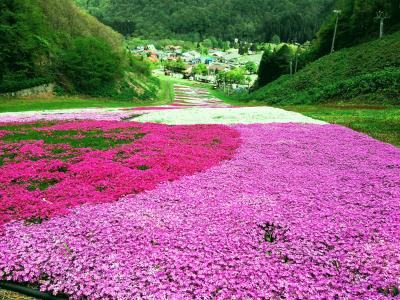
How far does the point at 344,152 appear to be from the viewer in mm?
16938

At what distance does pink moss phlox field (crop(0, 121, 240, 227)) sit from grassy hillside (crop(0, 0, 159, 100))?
42.1m

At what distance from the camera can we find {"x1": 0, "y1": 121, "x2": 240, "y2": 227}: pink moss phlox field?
33.2ft

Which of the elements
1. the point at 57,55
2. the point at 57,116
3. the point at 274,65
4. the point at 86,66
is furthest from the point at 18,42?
the point at 274,65

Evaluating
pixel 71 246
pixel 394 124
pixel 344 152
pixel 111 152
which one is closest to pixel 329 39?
pixel 394 124

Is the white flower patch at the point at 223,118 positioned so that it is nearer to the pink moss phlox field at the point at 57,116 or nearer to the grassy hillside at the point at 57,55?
the pink moss phlox field at the point at 57,116

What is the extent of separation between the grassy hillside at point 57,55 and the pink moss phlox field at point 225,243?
5225 cm

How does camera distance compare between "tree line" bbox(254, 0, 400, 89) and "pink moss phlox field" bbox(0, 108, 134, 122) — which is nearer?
"pink moss phlox field" bbox(0, 108, 134, 122)

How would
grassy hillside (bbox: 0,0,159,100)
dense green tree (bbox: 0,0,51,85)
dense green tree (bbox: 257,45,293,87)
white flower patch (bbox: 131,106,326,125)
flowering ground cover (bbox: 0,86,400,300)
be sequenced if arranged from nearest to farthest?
flowering ground cover (bbox: 0,86,400,300) < white flower patch (bbox: 131,106,326,125) < dense green tree (bbox: 0,0,51,85) < grassy hillside (bbox: 0,0,159,100) < dense green tree (bbox: 257,45,293,87)

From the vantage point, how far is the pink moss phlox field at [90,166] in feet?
33.2

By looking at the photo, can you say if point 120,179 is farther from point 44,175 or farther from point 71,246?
point 71,246

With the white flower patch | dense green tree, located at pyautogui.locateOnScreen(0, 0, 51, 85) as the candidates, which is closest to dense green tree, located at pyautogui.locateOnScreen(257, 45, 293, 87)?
dense green tree, located at pyautogui.locateOnScreen(0, 0, 51, 85)

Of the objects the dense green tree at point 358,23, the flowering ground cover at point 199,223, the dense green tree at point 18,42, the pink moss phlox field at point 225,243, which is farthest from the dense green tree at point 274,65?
the pink moss phlox field at point 225,243

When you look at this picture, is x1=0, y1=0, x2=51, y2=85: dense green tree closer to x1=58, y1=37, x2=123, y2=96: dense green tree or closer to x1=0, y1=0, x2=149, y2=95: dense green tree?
x1=0, y1=0, x2=149, y2=95: dense green tree

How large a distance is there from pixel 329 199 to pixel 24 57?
61.4m
